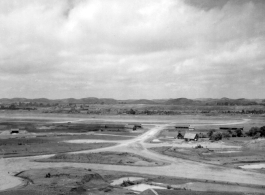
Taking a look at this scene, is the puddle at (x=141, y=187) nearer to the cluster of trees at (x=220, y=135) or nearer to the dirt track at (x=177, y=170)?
the dirt track at (x=177, y=170)

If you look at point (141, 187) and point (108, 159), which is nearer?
point (141, 187)

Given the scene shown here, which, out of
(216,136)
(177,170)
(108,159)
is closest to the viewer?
(177,170)

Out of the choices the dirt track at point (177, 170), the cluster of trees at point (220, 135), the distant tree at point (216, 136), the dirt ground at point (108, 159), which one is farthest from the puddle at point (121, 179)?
the cluster of trees at point (220, 135)

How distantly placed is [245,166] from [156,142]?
109 feet

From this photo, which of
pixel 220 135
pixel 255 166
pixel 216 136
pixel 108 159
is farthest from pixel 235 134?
pixel 108 159

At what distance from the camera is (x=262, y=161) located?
52562 mm

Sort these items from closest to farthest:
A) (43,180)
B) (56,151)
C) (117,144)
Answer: (43,180), (56,151), (117,144)

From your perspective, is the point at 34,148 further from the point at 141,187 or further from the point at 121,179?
the point at 141,187

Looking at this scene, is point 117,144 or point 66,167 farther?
point 117,144

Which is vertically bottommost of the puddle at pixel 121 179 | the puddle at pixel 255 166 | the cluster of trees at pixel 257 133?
the puddle at pixel 121 179

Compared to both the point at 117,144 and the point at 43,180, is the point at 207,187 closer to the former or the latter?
the point at 43,180

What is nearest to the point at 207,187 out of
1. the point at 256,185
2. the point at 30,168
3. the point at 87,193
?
the point at 256,185

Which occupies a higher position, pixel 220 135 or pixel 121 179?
pixel 220 135

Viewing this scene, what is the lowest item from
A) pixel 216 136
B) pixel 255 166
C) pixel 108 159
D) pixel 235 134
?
pixel 108 159
